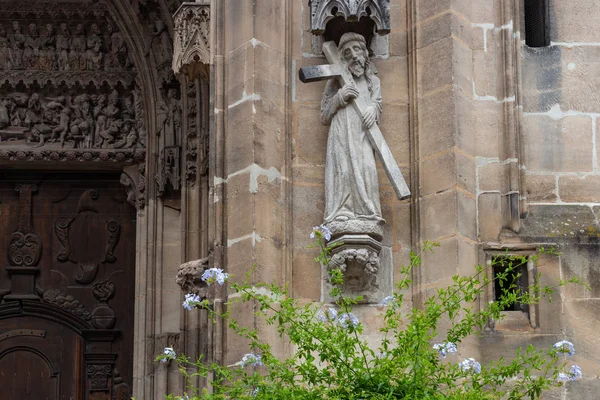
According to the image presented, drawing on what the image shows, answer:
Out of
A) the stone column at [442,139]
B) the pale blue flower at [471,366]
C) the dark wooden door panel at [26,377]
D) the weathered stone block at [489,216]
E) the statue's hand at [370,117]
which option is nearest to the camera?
the pale blue flower at [471,366]

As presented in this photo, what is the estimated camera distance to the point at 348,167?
12.9 meters

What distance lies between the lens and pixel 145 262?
16.9m

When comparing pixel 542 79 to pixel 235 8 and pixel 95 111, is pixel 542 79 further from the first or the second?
pixel 95 111

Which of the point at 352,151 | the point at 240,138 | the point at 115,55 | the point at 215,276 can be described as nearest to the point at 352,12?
the point at 352,151

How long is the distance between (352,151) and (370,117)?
1.05 ft

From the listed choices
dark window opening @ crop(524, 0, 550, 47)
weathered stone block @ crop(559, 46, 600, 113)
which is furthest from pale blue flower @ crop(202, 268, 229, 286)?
dark window opening @ crop(524, 0, 550, 47)

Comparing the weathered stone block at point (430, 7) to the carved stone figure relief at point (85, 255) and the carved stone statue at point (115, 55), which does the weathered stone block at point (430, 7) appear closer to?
the carved stone statue at point (115, 55)

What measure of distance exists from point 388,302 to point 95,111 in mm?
7003

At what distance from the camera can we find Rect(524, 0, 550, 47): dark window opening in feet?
46.3

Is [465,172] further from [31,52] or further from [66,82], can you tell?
[31,52]

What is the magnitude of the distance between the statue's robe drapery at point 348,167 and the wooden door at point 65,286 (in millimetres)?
4894

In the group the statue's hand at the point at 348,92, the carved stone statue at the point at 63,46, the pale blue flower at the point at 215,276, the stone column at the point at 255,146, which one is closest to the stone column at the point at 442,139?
the statue's hand at the point at 348,92

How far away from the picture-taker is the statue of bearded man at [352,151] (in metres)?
12.8

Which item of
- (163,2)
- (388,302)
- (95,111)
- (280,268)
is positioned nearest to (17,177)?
(95,111)
